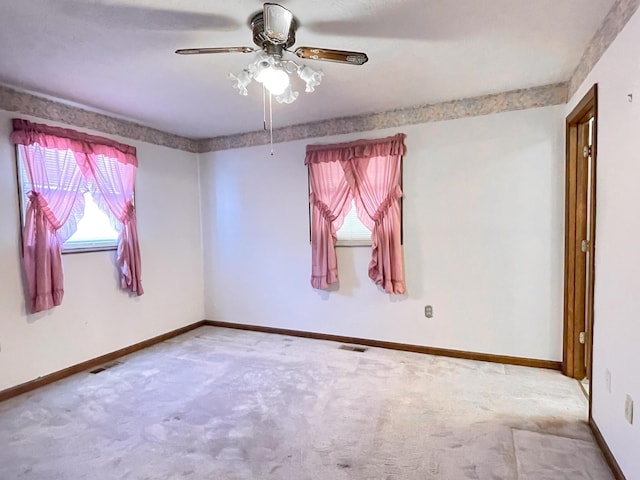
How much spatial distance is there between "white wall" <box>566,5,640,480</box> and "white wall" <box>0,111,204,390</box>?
13.3 ft

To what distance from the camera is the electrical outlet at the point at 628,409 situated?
1.68 metres

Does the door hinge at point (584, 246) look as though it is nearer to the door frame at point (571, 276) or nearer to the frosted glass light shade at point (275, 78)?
the door frame at point (571, 276)

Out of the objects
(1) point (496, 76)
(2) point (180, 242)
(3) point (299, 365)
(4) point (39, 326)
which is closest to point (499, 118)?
(1) point (496, 76)

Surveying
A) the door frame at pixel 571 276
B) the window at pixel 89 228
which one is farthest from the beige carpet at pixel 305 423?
the window at pixel 89 228

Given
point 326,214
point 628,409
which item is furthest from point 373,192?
point 628,409

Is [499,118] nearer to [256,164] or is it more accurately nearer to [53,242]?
[256,164]

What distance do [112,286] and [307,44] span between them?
2.99 metres

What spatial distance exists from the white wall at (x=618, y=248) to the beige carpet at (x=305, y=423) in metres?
0.32

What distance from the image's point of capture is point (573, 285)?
9.70 feet

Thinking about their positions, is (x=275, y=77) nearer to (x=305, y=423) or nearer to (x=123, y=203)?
(x=305, y=423)

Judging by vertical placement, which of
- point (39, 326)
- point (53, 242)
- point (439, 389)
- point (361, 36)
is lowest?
point (439, 389)

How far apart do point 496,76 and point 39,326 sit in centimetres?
426

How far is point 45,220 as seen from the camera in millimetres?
3018

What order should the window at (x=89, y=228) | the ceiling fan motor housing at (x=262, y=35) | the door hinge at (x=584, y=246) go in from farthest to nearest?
the window at (x=89, y=228) → the door hinge at (x=584, y=246) → the ceiling fan motor housing at (x=262, y=35)
